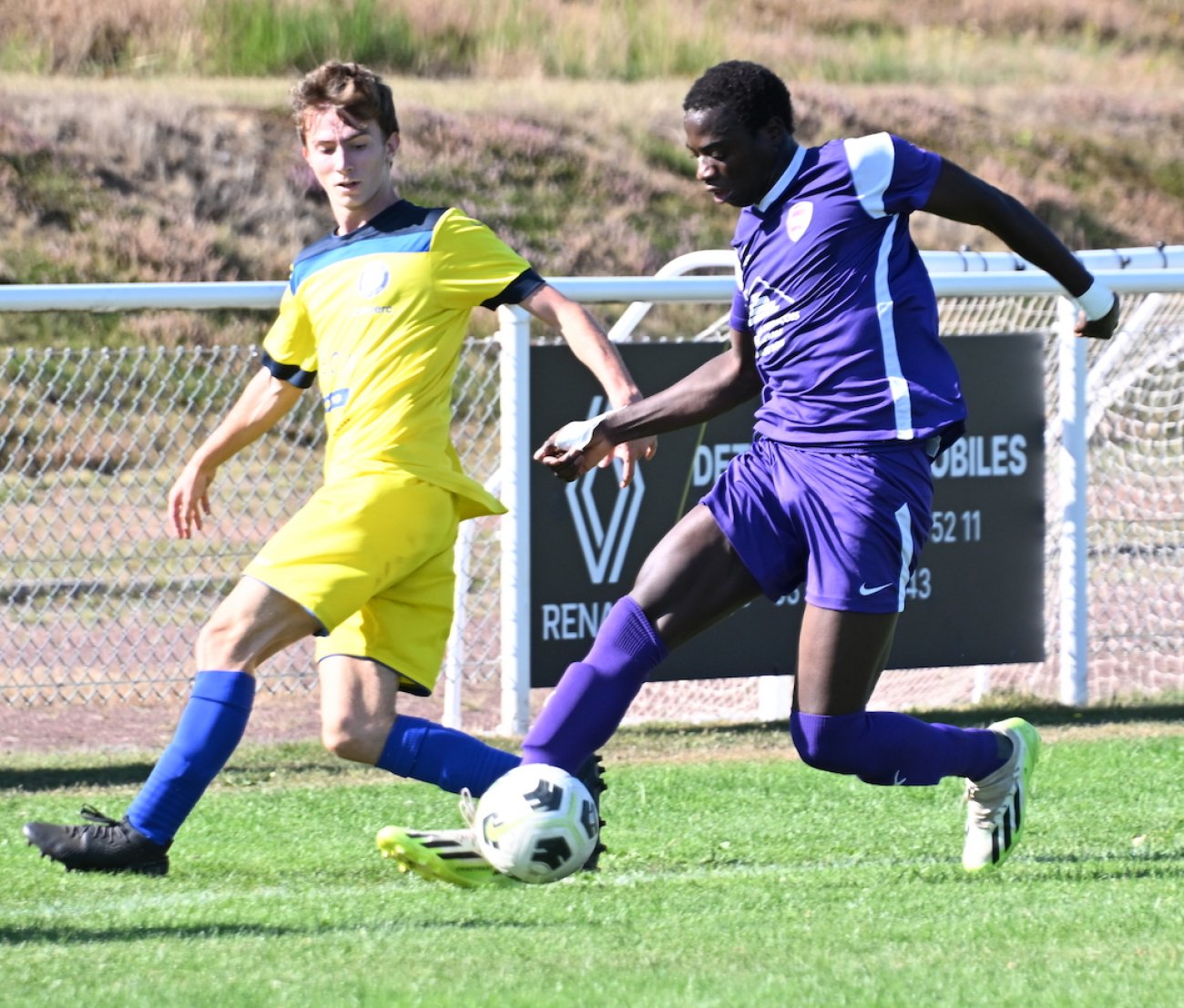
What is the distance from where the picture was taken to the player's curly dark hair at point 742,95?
16.7 ft

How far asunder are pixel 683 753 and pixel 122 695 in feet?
9.01

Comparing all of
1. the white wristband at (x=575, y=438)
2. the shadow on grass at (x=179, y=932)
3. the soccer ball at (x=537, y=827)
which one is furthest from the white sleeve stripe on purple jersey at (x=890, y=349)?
the shadow on grass at (x=179, y=932)

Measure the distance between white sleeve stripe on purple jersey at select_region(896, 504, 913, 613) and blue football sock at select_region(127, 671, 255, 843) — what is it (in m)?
1.62

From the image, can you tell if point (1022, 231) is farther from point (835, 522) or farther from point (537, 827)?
point (537, 827)

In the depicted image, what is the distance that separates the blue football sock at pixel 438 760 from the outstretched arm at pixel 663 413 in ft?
2.56

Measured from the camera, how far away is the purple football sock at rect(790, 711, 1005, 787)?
16.9 feet

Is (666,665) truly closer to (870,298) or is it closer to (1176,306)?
(870,298)

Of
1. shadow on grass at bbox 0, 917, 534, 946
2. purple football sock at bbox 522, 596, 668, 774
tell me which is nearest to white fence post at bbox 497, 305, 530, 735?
purple football sock at bbox 522, 596, 668, 774

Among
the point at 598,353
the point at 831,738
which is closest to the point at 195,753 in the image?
the point at 598,353

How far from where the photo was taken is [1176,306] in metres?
11.6

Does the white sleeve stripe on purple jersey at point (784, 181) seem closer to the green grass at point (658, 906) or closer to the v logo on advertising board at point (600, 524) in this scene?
the green grass at point (658, 906)

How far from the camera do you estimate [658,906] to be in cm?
523

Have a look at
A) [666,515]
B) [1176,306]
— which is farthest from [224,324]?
[666,515]

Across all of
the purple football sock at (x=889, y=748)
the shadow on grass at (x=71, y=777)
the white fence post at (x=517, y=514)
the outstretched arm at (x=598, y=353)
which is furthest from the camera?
the white fence post at (x=517, y=514)
